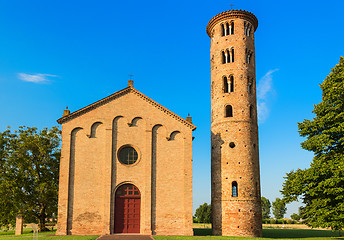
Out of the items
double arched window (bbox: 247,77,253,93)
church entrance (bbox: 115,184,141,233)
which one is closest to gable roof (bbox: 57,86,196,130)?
church entrance (bbox: 115,184,141,233)

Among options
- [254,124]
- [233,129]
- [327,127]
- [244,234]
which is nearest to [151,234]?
[244,234]

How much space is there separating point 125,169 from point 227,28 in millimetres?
17853

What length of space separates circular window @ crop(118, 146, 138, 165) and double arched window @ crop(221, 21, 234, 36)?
1551 centimetres

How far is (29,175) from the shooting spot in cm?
3450

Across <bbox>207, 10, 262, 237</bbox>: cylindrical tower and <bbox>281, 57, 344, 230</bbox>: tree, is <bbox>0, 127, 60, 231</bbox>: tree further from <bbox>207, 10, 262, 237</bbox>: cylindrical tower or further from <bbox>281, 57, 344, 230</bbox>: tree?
<bbox>281, 57, 344, 230</bbox>: tree

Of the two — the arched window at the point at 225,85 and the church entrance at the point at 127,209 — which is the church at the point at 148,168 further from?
the arched window at the point at 225,85

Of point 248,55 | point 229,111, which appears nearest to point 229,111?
point 229,111

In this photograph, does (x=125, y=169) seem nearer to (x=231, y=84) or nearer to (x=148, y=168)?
(x=148, y=168)

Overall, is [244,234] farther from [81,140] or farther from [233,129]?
[81,140]

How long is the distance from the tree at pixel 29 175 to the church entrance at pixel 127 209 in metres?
10.5

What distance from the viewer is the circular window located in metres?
27.8

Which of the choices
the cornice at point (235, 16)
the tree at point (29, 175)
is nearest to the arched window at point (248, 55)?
the cornice at point (235, 16)

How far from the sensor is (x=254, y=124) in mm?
31250

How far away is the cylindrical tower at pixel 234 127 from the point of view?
2848 cm
